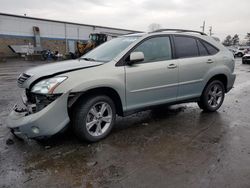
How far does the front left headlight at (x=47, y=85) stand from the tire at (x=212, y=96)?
11.3ft

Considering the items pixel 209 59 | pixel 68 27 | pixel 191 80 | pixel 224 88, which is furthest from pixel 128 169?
pixel 68 27

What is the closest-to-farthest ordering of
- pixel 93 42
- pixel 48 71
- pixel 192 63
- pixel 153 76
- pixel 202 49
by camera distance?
pixel 48 71
pixel 153 76
pixel 192 63
pixel 202 49
pixel 93 42

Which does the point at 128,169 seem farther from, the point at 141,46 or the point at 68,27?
the point at 68,27

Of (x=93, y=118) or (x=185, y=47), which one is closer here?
(x=93, y=118)

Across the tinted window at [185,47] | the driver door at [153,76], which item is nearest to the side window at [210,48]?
the tinted window at [185,47]

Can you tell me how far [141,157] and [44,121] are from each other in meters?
1.48

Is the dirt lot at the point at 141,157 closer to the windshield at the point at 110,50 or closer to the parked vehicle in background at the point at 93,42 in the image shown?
the windshield at the point at 110,50

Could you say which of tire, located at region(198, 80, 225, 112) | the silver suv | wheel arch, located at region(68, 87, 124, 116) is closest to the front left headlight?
the silver suv

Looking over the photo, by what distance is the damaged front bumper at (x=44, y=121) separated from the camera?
383 centimetres

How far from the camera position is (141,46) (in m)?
4.95

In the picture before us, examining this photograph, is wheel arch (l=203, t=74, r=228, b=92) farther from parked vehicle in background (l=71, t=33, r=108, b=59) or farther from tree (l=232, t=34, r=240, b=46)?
tree (l=232, t=34, r=240, b=46)

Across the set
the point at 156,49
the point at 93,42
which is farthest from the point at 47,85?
the point at 93,42

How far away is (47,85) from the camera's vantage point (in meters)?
3.93

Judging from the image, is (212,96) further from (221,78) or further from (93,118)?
(93,118)
